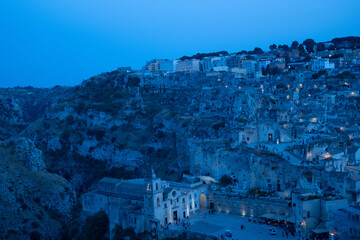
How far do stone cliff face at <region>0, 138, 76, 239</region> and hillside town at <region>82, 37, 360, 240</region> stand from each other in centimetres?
796

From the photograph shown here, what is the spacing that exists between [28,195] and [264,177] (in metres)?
31.5

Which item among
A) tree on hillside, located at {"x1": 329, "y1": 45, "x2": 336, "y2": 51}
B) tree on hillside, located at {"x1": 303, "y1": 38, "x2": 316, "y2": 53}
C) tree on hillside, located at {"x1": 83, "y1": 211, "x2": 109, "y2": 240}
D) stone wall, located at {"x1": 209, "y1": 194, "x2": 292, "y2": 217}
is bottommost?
tree on hillside, located at {"x1": 83, "y1": 211, "x2": 109, "y2": 240}

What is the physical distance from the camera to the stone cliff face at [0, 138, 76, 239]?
48.3 m

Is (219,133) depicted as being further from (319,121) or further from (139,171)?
(139,171)

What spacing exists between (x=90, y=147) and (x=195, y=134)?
2702cm

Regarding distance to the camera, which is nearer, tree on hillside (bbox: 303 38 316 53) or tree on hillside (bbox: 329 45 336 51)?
tree on hillside (bbox: 329 45 336 51)

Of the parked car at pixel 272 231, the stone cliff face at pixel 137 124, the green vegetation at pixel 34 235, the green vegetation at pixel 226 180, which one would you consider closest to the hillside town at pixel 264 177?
the parked car at pixel 272 231

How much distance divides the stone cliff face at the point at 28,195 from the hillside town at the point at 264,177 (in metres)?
7.96

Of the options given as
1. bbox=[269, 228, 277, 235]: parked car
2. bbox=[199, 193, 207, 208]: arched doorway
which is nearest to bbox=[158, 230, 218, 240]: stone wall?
bbox=[269, 228, 277, 235]: parked car

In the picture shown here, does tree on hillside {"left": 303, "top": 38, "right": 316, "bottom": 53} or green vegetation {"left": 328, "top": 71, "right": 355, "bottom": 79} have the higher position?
tree on hillside {"left": 303, "top": 38, "right": 316, "bottom": 53}

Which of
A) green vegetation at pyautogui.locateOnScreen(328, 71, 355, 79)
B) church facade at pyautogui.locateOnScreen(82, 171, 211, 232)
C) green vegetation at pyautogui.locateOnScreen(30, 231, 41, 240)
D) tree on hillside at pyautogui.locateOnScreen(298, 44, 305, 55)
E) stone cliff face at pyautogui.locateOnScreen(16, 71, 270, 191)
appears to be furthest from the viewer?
tree on hillside at pyautogui.locateOnScreen(298, 44, 305, 55)

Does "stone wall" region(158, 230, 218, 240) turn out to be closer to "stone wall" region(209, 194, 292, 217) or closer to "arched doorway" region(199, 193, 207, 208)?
"stone wall" region(209, 194, 292, 217)

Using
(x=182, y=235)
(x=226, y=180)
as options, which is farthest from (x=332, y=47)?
(x=182, y=235)

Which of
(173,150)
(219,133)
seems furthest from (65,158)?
(219,133)
